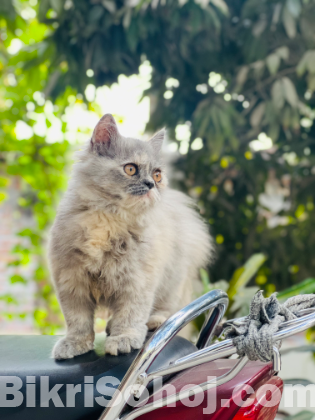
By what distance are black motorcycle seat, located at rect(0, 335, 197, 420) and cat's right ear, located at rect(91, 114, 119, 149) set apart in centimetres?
52

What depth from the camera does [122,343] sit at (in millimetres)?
894

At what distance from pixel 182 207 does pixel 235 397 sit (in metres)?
0.77

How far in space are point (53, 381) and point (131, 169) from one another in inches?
19.9

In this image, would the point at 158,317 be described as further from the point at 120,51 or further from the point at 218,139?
the point at 120,51

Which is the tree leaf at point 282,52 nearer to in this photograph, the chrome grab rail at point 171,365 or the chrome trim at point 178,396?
the chrome grab rail at point 171,365

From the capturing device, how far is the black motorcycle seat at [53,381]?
26.8 inches

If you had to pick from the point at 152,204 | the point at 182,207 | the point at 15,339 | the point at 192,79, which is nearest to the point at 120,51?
the point at 192,79

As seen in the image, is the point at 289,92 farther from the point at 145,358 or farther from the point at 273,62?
the point at 145,358

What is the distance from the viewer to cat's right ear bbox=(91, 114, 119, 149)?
100 cm

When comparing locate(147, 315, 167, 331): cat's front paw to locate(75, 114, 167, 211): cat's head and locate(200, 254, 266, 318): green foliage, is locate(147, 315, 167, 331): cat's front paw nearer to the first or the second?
locate(75, 114, 167, 211): cat's head

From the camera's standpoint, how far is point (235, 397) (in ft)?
2.09

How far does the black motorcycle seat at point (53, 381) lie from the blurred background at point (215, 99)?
102 cm

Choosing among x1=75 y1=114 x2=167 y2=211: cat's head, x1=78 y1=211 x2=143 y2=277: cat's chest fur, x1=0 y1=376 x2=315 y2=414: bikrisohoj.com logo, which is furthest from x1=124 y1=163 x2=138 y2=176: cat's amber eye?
x1=0 y1=376 x2=315 y2=414: bikrisohoj.com logo

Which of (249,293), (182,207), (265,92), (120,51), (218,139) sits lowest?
(249,293)
